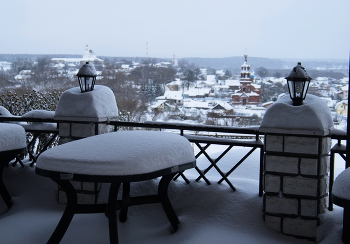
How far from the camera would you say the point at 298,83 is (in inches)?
96.1

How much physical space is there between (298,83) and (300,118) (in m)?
0.23

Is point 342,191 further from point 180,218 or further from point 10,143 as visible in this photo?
point 10,143

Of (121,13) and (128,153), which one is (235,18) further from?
(128,153)

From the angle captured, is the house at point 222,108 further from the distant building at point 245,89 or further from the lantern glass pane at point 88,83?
the lantern glass pane at point 88,83

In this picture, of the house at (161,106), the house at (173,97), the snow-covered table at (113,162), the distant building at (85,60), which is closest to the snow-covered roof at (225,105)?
the house at (173,97)

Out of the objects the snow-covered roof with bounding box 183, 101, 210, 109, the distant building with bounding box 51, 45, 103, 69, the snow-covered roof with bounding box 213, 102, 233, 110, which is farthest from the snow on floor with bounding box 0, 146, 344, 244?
the distant building with bounding box 51, 45, 103, 69

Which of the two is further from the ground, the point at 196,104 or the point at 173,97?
the point at 173,97

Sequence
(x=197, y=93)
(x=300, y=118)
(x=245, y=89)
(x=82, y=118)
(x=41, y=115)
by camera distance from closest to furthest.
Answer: (x=300, y=118), (x=82, y=118), (x=41, y=115), (x=197, y=93), (x=245, y=89)

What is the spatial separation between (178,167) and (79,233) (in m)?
0.99

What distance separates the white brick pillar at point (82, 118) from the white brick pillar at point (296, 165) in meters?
1.34

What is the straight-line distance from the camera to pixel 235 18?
9578mm

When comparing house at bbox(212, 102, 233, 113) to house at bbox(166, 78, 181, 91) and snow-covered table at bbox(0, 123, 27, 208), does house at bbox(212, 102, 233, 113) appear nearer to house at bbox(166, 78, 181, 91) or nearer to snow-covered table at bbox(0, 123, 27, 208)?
house at bbox(166, 78, 181, 91)

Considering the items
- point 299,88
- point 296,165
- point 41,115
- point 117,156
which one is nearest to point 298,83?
point 299,88

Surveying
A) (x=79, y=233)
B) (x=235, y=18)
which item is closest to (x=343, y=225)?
(x=79, y=233)
